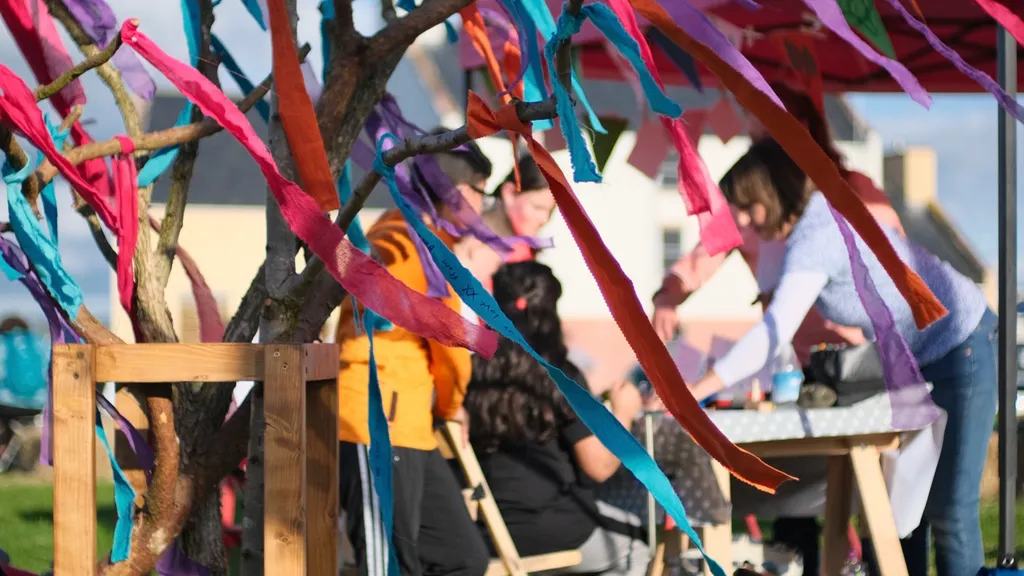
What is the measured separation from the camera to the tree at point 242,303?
4.91 feet

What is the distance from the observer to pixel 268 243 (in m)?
1.57

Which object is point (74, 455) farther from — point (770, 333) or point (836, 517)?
point (836, 517)

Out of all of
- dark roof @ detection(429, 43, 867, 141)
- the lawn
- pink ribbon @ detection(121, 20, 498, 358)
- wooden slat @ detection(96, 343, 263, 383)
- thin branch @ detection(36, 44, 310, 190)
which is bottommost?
the lawn

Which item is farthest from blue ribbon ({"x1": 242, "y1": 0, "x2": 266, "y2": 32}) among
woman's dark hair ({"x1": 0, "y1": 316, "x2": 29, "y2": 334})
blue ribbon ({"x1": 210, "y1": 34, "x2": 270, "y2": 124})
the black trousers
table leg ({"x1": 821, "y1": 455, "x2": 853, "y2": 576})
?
woman's dark hair ({"x1": 0, "y1": 316, "x2": 29, "y2": 334})

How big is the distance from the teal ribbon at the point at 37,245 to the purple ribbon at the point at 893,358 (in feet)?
3.40

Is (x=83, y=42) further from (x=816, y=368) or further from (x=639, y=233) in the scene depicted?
(x=639, y=233)

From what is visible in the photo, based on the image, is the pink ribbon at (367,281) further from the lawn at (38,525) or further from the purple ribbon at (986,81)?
the lawn at (38,525)

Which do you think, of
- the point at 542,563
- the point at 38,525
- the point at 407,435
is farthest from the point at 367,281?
the point at 38,525

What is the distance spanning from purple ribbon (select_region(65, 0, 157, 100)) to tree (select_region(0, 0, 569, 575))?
0.7 inches

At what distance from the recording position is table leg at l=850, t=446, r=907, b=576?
Result: 8.71 feet

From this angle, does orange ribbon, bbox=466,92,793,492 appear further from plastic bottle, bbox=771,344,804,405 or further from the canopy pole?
plastic bottle, bbox=771,344,804,405

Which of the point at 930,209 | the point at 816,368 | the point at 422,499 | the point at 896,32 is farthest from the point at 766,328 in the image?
the point at 930,209

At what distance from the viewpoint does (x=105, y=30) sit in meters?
1.75

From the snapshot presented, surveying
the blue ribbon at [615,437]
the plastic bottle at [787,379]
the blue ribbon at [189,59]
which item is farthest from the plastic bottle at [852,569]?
the blue ribbon at [189,59]
